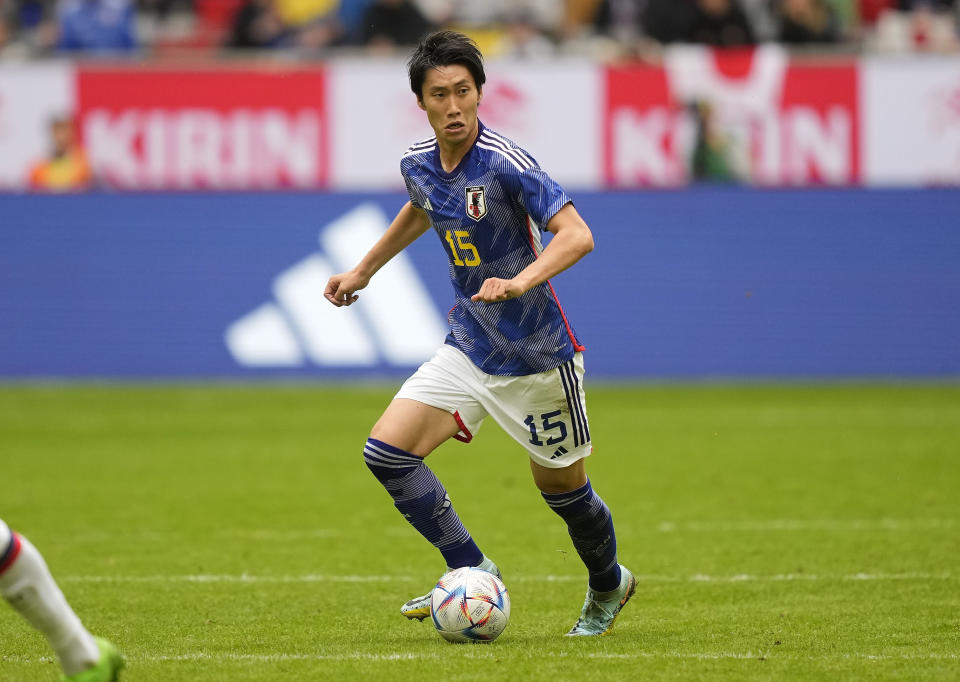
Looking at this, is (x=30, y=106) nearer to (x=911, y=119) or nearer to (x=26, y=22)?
(x=26, y=22)

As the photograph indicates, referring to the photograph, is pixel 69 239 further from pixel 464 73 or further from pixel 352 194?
pixel 464 73

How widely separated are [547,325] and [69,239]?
11208mm

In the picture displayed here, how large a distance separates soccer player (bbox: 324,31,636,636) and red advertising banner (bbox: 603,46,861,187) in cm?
1198

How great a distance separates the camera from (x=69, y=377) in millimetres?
16078

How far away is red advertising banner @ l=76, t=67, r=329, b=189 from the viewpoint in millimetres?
17797

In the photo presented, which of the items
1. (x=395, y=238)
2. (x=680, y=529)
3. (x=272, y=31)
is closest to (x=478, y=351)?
(x=395, y=238)

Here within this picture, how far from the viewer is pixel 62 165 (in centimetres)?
1731

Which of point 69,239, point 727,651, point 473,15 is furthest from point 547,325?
point 473,15

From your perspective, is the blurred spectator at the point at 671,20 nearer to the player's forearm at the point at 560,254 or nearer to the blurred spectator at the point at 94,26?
the blurred spectator at the point at 94,26

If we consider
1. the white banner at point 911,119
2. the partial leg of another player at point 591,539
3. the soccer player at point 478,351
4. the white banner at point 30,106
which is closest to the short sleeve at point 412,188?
the soccer player at point 478,351

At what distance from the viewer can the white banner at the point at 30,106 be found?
17.8 meters

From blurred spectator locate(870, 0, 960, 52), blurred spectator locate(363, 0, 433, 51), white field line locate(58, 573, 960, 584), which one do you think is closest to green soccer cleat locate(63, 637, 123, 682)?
white field line locate(58, 573, 960, 584)

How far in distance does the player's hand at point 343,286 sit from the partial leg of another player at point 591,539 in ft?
A: 3.52

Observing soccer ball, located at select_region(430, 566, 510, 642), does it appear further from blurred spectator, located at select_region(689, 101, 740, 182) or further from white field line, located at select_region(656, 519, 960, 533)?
blurred spectator, located at select_region(689, 101, 740, 182)
